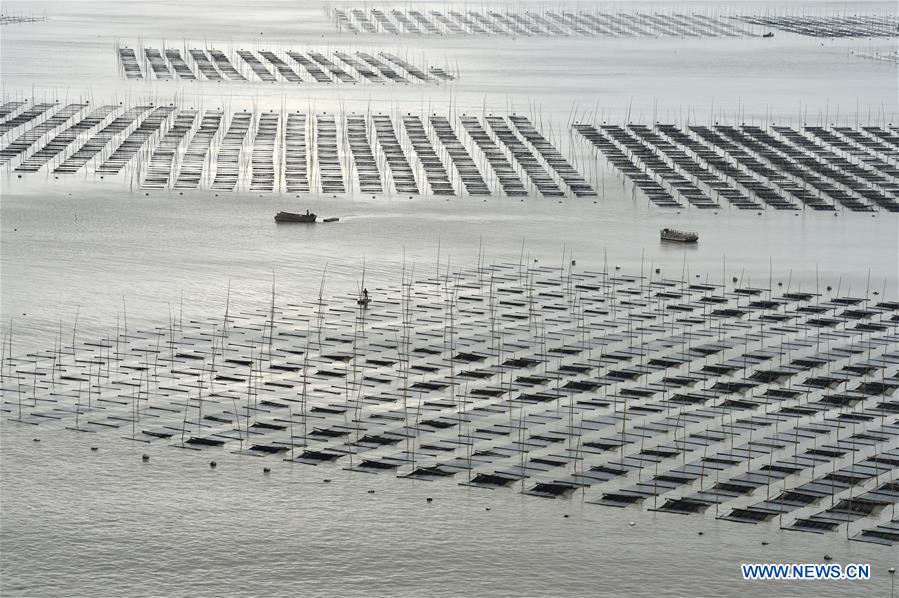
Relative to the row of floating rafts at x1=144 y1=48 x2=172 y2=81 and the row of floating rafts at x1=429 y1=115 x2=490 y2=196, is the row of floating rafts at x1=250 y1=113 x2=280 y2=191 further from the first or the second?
the row of floating rafts at x1=144 y1=48 x2=172 y2=81

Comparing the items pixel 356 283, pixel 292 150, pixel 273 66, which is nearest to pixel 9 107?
pixel 292 150

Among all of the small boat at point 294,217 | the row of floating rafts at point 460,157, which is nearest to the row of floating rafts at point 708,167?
the row of floating rafts at point 460,157

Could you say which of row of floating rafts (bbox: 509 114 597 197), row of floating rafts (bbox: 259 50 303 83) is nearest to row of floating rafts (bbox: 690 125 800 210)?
row of floating rafts (bbox: 509 114 597 197)

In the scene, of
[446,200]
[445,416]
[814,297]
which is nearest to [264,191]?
[446,200]

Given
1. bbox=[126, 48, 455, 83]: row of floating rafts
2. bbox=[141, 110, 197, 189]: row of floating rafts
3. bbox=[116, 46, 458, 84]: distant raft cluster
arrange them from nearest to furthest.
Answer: bbox=[141, 110, 197, 189]: row of floating rafts < bbox=[116, 46, 458, 84]: distant raft cluster < bbox=[126, 48, 455, 83]: row of floating rafts

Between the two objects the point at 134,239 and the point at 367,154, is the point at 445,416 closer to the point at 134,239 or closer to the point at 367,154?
the point at 134,239

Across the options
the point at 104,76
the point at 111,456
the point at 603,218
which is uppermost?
the point at 104,76
